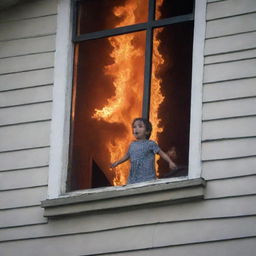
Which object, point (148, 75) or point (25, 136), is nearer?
point (148, 75)

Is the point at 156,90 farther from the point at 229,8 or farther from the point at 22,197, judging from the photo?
the point at 22,197

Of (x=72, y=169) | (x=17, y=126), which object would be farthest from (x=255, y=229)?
(x=17, y=126)

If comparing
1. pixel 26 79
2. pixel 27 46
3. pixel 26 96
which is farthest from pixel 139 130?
pixel 27 46

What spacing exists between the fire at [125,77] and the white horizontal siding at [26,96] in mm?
630

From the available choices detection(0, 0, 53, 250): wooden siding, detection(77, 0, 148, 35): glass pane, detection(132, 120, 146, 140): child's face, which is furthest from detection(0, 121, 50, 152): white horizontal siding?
detection(77, 0, 148, 35): glass pane

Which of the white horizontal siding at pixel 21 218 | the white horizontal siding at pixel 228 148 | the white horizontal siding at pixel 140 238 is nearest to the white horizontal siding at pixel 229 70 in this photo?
the white horizontal siding at pixel 228 148

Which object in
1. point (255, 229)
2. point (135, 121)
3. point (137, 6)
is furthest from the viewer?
point (137, 6)

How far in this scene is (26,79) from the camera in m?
11.5

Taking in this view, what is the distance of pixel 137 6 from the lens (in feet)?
38.3

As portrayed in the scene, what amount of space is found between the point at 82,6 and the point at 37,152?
→ 1823mm

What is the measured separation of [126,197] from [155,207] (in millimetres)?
313

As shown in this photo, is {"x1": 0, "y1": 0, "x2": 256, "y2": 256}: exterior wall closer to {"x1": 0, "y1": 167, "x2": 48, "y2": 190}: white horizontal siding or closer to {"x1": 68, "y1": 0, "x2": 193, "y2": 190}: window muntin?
{"x1": 0, "y1": 167, "x2": 48, "y2": 190}: white horizontal siding

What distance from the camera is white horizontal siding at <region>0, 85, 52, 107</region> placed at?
11.4 meters

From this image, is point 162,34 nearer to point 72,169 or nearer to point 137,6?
point 137,6
